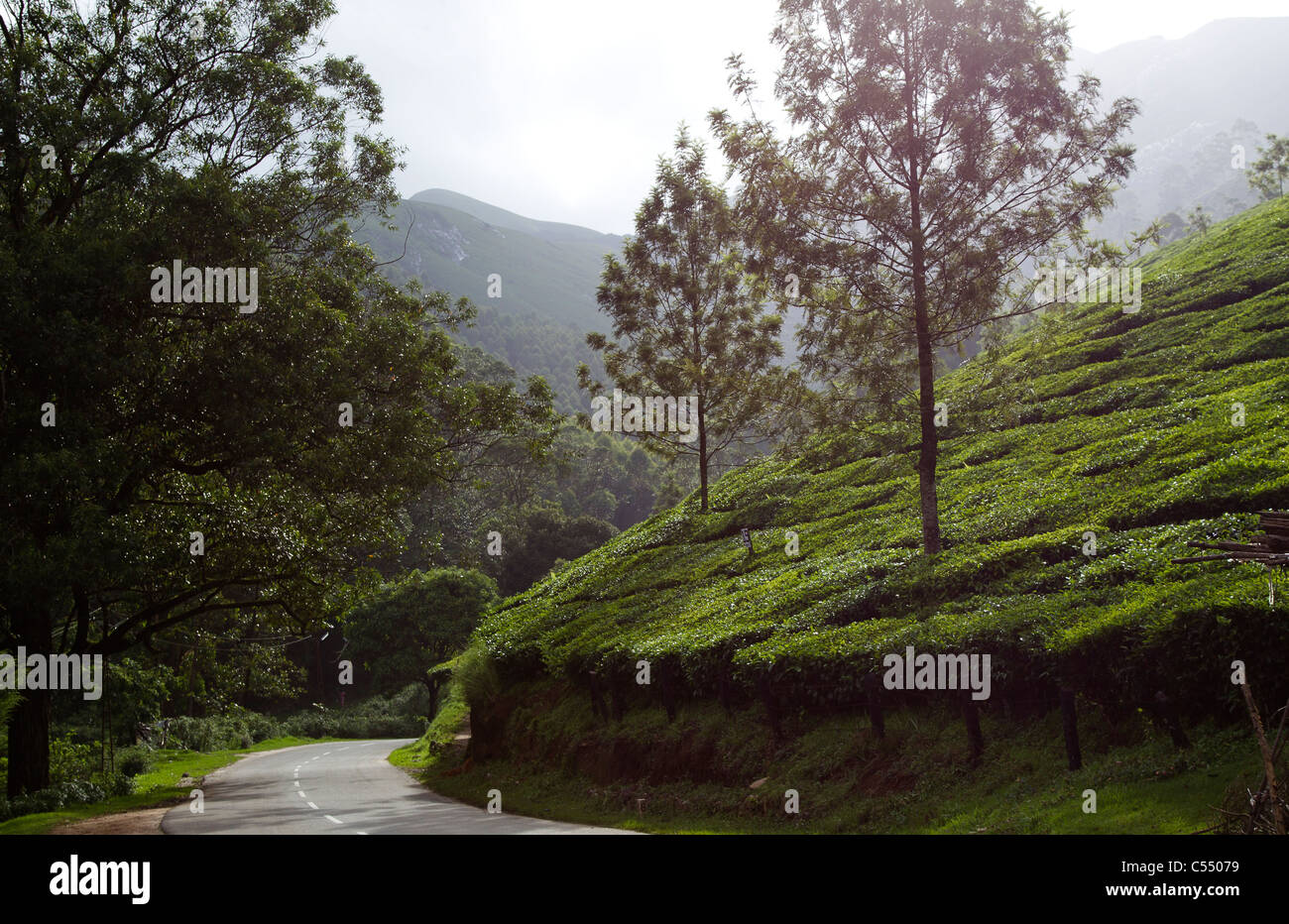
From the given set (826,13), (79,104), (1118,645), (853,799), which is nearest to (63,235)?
(79,104)

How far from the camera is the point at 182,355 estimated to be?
17.5 m

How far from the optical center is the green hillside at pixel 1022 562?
959 cm

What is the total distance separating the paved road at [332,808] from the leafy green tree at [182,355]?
13.0 feet

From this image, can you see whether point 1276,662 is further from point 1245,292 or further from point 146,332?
point 1245,292

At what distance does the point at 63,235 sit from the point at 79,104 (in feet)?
13.7

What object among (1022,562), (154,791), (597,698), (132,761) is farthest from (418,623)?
(1022,562)

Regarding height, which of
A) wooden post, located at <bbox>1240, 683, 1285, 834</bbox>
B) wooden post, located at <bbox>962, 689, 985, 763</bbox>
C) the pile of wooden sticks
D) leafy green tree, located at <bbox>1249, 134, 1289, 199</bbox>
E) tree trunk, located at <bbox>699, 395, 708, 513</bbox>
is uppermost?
leafy green tree, located at <bbox>1249, 134, 1289, 199</bbox>

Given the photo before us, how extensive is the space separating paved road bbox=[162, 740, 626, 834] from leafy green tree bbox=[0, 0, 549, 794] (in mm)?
3963

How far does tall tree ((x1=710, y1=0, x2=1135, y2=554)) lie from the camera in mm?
15383

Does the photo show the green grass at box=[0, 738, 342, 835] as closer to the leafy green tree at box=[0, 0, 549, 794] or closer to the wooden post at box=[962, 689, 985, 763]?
the leafy green tree at box=[0, 0, 549, 794]

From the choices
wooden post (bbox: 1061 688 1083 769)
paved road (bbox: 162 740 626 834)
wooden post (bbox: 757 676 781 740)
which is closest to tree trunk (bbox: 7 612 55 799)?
paved road (bbox: 162 740 626 834)

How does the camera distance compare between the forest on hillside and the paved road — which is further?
the paved road

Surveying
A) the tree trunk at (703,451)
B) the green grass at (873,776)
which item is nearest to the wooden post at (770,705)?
the green grass at (873,776)

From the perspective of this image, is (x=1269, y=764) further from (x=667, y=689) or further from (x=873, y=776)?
(x=667, y=689)
